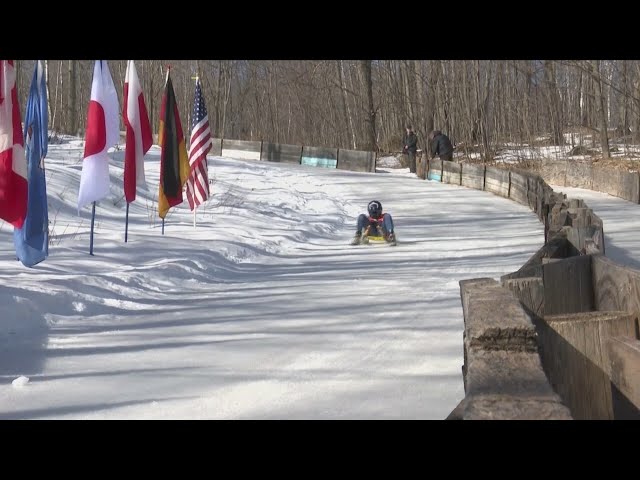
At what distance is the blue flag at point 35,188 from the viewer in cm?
961

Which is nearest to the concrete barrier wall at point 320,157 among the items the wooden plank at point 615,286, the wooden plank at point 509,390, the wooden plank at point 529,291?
the wooden plank at point 615,286

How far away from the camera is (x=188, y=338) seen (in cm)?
830

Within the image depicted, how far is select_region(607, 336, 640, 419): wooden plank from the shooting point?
3529 mm

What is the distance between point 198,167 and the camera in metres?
17.1

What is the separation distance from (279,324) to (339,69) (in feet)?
173

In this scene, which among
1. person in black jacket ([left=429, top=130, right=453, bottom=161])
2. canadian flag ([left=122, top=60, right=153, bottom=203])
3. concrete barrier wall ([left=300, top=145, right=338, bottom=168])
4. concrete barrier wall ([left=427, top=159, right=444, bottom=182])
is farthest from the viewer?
concrete barrier wall ([left=300, top=145, right=338, bottom=168])

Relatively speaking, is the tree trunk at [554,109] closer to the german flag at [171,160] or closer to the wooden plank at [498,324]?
the german flag at [171,160]

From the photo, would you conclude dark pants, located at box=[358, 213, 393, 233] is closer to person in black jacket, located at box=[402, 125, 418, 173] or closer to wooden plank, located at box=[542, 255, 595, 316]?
wooden plank, located at box=[542, 255, 595, 316]

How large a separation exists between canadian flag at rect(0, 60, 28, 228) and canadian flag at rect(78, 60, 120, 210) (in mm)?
→ 2627

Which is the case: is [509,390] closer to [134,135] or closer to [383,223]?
[134,135]

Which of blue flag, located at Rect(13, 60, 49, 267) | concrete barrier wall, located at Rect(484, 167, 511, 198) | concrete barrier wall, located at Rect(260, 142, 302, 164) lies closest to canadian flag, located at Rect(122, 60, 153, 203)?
blue flag, located at Rect(13, 60, 49, 267)
